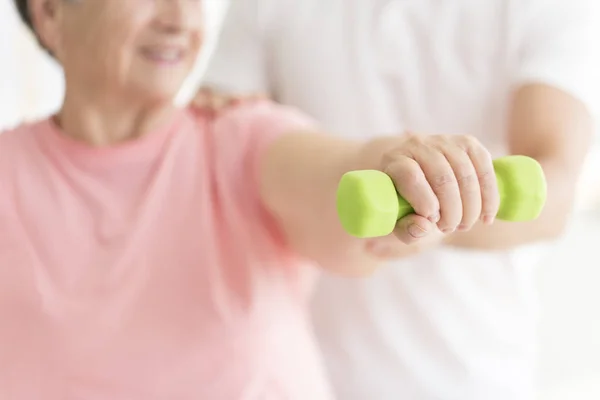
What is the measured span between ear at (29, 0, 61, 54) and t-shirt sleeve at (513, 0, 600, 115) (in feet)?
1.65

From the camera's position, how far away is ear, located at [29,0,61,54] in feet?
2.51

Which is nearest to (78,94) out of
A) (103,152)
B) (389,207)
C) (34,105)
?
(103,152)

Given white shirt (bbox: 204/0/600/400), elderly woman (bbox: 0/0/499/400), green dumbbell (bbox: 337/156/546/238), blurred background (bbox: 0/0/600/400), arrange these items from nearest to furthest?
green dumbbell (bbox: 337/156/546/238)
elderly woman (bbox: 0/0/499/400)
white shirt (bbox: 204/0/600/400)
blurred background (bbox: 0/0/600/400)

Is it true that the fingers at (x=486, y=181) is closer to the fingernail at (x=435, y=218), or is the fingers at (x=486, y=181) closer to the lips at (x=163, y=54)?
the fingernail at (x=435, y=218)

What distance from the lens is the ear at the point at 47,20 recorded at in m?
0.76

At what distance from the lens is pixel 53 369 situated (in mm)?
713

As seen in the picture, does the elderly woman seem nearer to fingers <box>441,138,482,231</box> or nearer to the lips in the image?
the lips

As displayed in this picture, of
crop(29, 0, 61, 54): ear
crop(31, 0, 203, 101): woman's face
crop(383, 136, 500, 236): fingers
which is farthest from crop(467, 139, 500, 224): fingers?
crop(29, 0, 61, 54): ear

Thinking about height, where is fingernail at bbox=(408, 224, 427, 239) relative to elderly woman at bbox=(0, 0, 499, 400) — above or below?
above

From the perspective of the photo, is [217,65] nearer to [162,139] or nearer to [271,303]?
[162,139]

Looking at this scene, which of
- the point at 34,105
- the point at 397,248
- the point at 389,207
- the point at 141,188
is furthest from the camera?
the point at 34,105

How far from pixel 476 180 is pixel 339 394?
1.89 feet

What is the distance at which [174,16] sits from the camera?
28.3 inches

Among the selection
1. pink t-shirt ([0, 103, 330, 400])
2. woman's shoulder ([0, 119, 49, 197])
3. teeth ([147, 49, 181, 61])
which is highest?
teeth ([147, 49, 181, 61])
